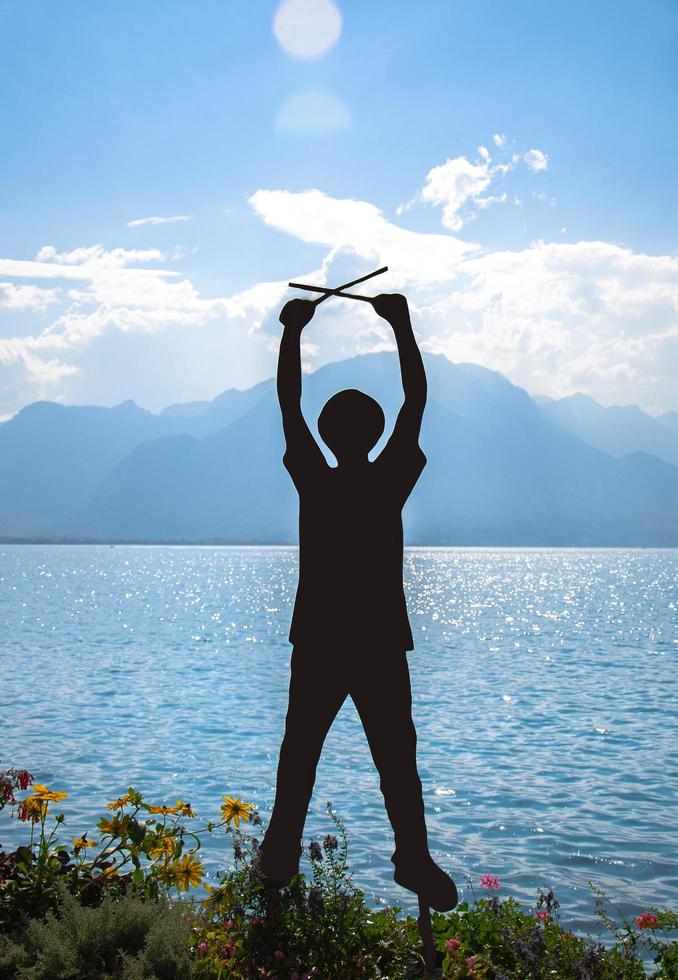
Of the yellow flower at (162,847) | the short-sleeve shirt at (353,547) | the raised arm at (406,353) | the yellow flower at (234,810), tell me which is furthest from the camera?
the raised arm at (406,353)

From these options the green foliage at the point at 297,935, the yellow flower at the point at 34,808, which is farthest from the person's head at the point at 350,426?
the yellow flower at the point at 34,808

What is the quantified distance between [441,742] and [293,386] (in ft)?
49.8

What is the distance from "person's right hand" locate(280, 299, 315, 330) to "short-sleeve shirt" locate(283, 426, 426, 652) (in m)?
0.85

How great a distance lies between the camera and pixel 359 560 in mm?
6250

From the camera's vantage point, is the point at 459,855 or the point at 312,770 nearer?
the point at 312,770

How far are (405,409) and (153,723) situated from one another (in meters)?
17.5

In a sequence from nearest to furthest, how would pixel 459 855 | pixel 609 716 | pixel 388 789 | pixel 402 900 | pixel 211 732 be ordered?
pixel 388 789, pixel 402 900, pixel 459 855, pixel 211 732, pixel 609 716

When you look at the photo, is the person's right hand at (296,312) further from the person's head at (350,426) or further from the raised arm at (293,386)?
the person's head at (350,426)

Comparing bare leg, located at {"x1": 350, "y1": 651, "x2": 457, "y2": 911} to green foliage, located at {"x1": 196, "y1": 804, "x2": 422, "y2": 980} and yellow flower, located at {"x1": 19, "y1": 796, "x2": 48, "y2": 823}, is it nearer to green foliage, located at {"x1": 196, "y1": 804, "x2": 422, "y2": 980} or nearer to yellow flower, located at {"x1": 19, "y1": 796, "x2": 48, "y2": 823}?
green foliage, located at {"x1": 196, "y1": 804, "x2": 422, "y2": 980}

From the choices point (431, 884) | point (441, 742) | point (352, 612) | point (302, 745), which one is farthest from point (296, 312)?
point (441, 742)

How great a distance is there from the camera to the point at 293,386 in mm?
6484

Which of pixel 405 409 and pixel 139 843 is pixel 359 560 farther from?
pixel 139 843

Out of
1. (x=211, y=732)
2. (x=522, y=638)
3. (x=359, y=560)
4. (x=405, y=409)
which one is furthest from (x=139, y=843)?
(x=522, y=638)

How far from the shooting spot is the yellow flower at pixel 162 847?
5945mm
